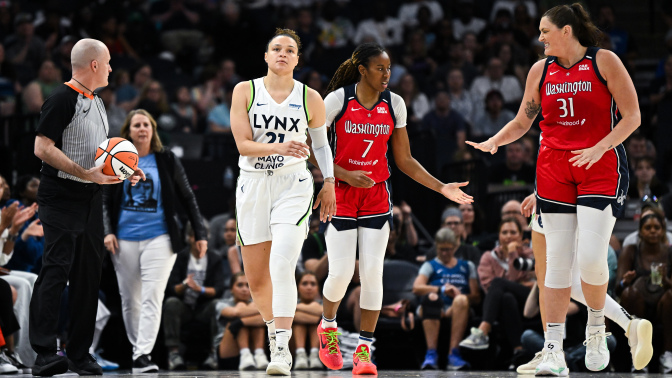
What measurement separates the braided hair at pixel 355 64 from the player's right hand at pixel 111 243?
7.46 feet

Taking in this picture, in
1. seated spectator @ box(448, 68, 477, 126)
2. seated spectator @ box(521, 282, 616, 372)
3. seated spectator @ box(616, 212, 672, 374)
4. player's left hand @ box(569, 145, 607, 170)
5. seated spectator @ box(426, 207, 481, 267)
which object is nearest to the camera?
player's left hand @ box(569, 145, 607, 170)

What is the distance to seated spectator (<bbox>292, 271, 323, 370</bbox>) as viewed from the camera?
8438mm

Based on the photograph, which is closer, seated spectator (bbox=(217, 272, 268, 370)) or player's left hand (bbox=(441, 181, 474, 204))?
player's left hand (bbox=(441, 181, 474, 204))

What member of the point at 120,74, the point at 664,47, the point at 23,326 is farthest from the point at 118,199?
the point at 664,47

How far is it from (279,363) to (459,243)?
4.20 metres

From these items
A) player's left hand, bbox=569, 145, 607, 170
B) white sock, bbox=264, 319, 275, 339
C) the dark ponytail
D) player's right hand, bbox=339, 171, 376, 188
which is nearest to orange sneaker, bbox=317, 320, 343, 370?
white sock, bbox=264, 319, 275, 339

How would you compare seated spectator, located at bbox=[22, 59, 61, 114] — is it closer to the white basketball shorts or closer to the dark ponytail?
the white basketball shorts

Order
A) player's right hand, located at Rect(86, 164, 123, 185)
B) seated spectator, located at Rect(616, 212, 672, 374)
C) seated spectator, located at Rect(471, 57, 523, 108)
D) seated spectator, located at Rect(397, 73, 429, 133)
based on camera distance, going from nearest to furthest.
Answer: player's right hand, located at Rect(86, 164, 123, 185) → seated spectator, located at Rect(616, 212, 672, 374) → seated spectator, located at Rect(397, 73, 429, 133) → seated spectator, located at Rect(471, 57, 523, 108)

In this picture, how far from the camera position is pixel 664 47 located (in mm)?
14445

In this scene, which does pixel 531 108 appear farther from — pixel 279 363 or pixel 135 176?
pixel 135 176

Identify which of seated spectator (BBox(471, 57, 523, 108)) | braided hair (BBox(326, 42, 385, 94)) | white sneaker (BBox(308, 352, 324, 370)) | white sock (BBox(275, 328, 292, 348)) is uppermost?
seated spectator (BBox(471, 57, 523, 108))

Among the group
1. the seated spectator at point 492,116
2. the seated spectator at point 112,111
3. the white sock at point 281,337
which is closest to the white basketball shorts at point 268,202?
the white sock at point 281,337

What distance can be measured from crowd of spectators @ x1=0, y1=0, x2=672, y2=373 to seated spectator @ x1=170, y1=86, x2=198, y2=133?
0.04 metres

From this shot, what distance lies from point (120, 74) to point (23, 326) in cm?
544
